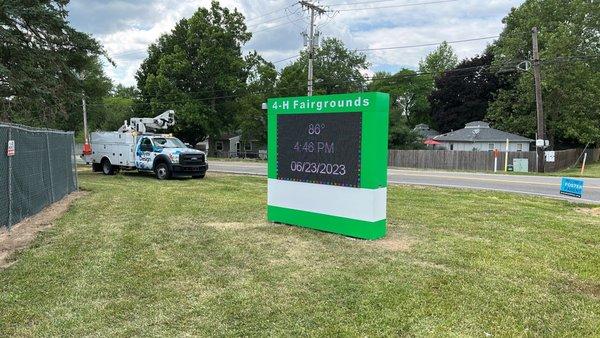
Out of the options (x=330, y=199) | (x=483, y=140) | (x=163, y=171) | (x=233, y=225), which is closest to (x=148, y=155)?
(x=163, y=171)

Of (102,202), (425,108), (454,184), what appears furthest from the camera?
(425,108)

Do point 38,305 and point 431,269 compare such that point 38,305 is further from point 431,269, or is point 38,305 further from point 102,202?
point 102,202

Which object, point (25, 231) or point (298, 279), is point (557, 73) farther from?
point (25, 231)

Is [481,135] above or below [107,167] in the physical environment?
above

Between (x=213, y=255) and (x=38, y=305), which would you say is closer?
(x=38, y=305)

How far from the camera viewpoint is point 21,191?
888 cm

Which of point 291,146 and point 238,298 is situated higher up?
point 291,146

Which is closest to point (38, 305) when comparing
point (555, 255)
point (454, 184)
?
point (555, 255)

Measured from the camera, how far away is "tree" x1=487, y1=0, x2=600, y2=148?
123 feet

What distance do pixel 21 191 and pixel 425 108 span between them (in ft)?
225

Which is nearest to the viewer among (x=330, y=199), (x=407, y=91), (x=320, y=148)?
(x=330, y=199)

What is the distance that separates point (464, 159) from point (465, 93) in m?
25.5

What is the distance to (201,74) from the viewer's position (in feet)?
160

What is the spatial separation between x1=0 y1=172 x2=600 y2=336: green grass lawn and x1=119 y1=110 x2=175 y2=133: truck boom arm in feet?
43.9
